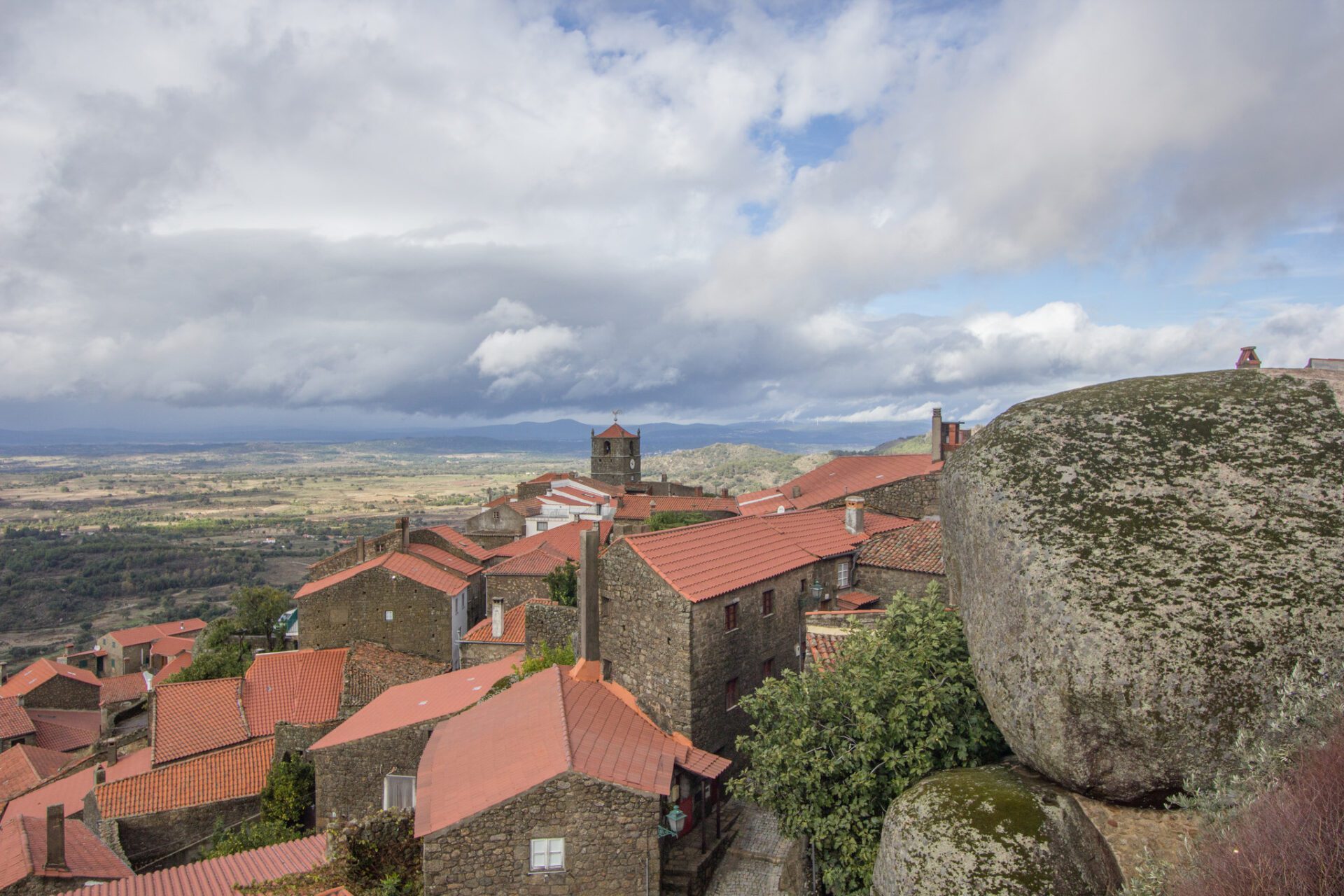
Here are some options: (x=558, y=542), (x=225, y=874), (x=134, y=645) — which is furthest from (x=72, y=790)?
(x=134, y=645)

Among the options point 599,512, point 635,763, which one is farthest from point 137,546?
point 635,763

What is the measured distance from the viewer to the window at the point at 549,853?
15.1 meters

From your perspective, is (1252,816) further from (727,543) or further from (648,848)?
(727,543)

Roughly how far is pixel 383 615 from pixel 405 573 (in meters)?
2.34

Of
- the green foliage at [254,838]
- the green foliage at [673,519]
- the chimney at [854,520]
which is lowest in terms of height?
the green foliage at [254,838]

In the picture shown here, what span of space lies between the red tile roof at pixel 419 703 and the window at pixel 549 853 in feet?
29.2

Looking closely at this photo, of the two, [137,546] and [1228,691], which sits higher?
[1228,691]

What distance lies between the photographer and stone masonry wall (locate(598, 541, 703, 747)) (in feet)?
64.7

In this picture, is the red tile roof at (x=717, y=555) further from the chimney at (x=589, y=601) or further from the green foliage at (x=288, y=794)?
the green foliage at (x=288, y=794)

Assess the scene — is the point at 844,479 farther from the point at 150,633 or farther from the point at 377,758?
the point at 150,633

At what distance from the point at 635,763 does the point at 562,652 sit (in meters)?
10.6

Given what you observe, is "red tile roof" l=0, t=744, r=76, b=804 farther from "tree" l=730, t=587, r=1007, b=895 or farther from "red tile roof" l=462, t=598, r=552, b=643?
"tree" l=730, t=587, r=1007, b=895

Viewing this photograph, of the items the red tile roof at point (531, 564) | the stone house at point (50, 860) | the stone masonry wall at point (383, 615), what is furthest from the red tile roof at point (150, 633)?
the stone house at point (50, 860)

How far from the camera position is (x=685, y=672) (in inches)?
773
